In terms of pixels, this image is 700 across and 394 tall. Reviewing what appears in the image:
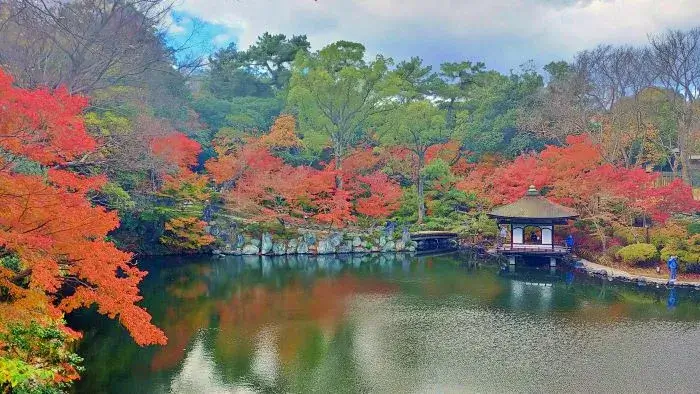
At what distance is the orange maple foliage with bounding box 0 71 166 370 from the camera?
8055 millimetres

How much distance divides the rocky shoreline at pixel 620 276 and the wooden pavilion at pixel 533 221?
101 centimetres

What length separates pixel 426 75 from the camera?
3728 centimetres

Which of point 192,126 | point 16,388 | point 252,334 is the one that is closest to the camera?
point 16,388

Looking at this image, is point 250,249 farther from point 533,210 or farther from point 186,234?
point 533,210

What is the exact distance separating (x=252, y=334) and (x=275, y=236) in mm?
12484

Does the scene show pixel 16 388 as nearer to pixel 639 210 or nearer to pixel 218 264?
pixel 218 264

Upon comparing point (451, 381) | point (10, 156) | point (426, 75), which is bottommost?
point (451, 381)

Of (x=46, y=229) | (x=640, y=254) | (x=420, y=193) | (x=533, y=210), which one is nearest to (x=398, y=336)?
(x=46, y=229)

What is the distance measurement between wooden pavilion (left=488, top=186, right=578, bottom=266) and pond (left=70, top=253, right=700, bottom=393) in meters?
2.05

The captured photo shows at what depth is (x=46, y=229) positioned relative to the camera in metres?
8.47

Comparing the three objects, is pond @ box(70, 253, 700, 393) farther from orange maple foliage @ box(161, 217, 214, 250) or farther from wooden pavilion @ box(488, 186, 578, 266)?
orange maple foliage @ box(161, 217, 214, 250)

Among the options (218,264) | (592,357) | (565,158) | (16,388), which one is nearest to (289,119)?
(218,264)

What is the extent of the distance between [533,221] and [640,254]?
13.5 feet

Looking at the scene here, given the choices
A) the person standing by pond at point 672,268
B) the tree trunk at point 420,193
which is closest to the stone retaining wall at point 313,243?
the tree trunk at point 420,193
